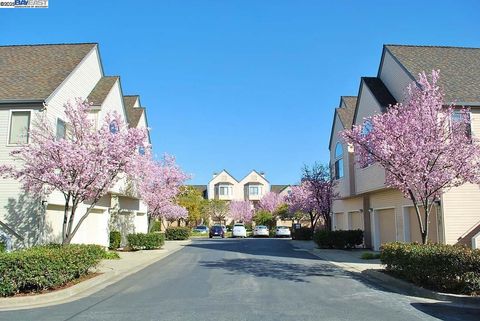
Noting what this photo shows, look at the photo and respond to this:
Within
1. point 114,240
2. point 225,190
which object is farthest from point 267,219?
point 114,240

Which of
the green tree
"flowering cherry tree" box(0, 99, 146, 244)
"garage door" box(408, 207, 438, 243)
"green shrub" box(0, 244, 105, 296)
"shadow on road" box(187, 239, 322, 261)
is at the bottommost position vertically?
"shadow on road" box(187, 239, 322, 261)

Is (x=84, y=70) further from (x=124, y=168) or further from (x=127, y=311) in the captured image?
(x=127, y=311)

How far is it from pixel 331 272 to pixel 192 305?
24.8 ft

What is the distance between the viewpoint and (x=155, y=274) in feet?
53.4

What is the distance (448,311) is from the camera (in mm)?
9695

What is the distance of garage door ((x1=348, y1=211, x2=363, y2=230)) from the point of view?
3034 centimetres

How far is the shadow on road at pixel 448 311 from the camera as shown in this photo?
9.06m

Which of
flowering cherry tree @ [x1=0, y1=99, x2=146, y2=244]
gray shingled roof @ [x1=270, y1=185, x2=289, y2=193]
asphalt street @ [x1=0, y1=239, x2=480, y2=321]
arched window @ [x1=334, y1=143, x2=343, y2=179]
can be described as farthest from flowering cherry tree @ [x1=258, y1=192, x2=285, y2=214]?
flowering cherry tree @ [x1=0, y1=99, x2=146, y2=244]

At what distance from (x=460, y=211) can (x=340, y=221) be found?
54.4 feet

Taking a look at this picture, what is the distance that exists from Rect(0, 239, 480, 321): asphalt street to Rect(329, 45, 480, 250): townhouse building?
6225 millimetres

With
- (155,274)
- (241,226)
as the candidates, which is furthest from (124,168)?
(241,226)

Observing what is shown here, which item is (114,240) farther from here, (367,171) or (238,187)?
(238,187)

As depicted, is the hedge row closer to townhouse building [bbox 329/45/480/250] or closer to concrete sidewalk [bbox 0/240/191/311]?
townhouse building [bbox 329/45/480/250]

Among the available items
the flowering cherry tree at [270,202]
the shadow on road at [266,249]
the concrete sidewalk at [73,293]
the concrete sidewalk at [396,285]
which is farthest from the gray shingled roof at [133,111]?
the flowering cherry tree at [270,202]
